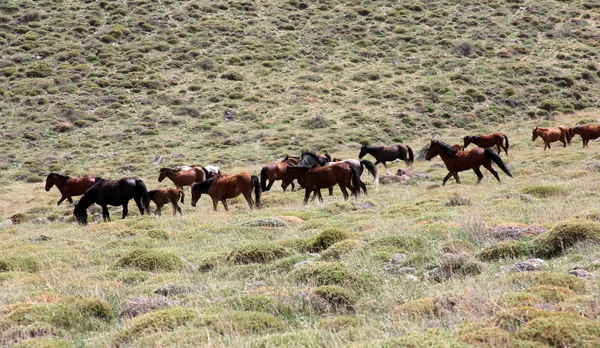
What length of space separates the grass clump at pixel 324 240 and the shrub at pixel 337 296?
135 inches

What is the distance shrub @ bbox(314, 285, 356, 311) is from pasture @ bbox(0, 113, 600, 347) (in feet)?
0.07

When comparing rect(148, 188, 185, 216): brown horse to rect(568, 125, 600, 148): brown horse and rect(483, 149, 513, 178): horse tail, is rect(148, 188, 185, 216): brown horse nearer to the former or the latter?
rect(483, 149, 513, 178): horse tail

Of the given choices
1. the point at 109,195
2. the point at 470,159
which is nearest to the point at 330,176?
the point at 470,159

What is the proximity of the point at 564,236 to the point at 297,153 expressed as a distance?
3291 centimetres

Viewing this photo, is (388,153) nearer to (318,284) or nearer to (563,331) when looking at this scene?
(318,284)

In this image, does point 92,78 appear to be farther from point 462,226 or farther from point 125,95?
point 462,226

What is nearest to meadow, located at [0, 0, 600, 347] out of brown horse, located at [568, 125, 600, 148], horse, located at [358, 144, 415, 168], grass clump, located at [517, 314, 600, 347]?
grass clump, located at [517, 314, 600, 347]

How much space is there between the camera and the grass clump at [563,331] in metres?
4.31

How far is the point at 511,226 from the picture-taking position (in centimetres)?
941

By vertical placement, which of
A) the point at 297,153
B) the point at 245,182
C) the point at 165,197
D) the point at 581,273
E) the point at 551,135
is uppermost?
the point at 581,273

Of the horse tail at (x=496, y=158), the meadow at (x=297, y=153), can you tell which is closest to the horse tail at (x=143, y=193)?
the meadow at (x=297, y=153)

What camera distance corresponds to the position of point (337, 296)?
21.3ft

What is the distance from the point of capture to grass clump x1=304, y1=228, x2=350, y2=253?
1012cm

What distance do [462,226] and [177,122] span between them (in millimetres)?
40924
